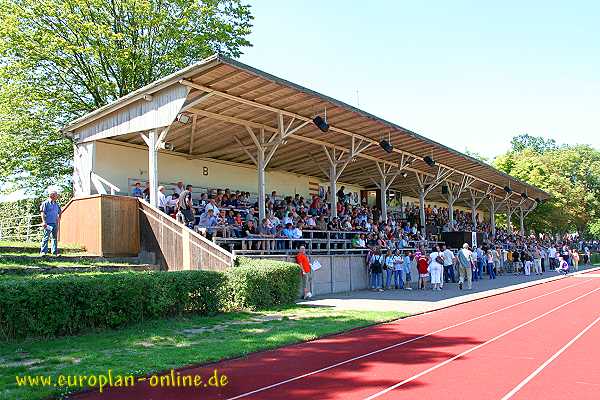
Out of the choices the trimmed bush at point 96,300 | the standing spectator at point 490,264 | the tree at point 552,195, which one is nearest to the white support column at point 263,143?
the trimmed bush at point 96,300

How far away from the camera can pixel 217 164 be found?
23.9m

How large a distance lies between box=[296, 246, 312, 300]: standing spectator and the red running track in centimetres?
485

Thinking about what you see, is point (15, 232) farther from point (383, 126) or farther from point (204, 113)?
point (383, 126)

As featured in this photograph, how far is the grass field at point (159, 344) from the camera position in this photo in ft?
24.7

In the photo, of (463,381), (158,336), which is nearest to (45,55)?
(158,336)

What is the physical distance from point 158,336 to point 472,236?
79.3 feet

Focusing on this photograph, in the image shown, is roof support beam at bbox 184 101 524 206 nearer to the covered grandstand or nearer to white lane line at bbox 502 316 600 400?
the covered grandstand

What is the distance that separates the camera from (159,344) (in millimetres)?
9484

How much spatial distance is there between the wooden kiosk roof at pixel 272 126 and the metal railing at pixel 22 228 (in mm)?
6123

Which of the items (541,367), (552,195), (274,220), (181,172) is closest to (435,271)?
(274,220)

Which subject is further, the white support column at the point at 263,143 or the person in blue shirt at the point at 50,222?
the white support column at the point at 263,143

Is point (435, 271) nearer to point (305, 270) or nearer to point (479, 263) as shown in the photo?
point (305, 270)

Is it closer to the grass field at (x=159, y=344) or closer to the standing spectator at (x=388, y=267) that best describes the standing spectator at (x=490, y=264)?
the standing spectator at (x=388, y=267)

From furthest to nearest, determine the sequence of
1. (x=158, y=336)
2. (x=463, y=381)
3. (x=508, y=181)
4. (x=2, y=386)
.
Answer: (x=508, y=181) < (x=158, y=336) < (x=463, y=381) < (x=2, y=386)
